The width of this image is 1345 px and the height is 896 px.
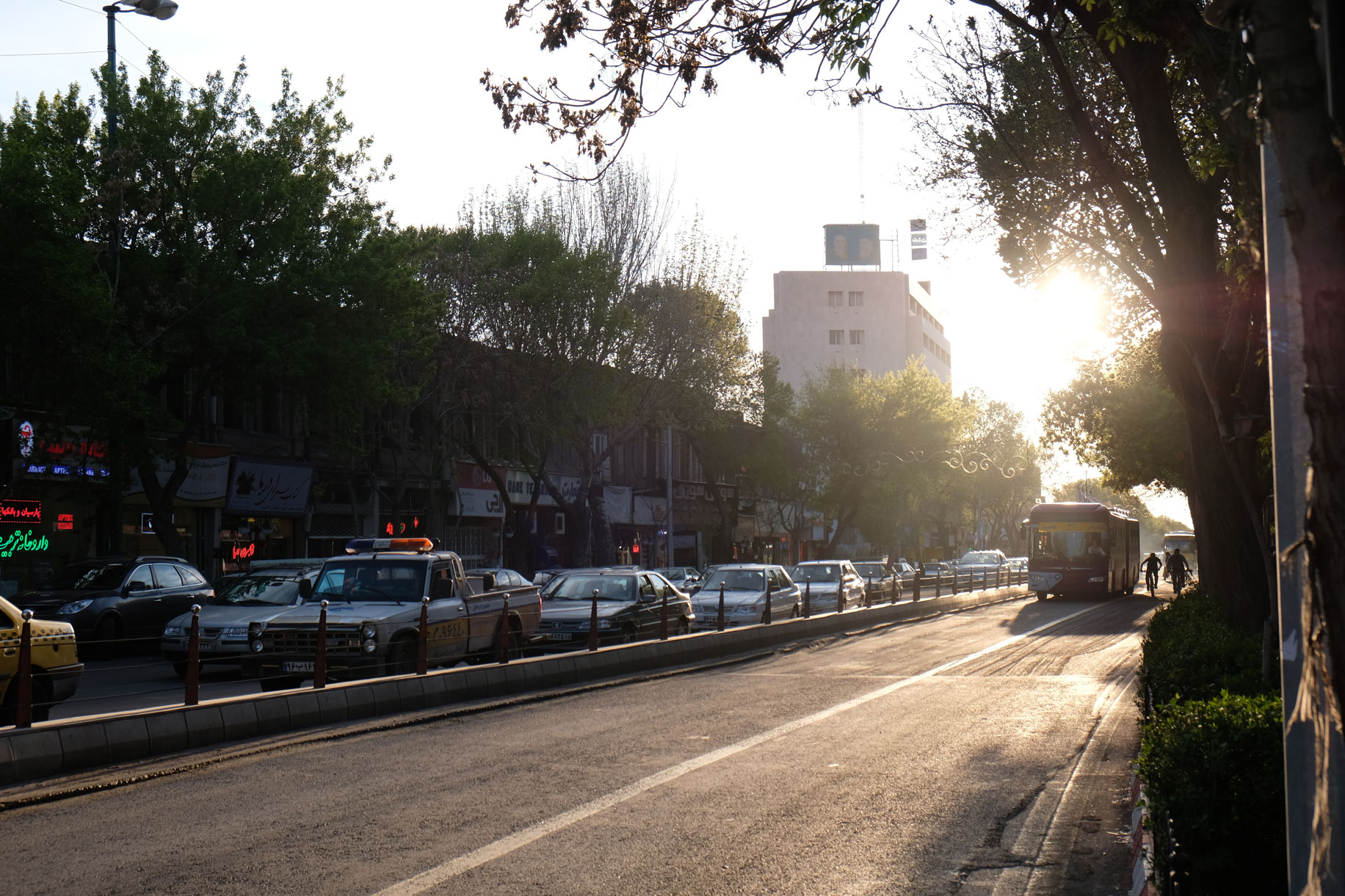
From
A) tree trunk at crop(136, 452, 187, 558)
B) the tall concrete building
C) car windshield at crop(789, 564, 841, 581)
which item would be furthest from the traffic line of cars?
the tall concrete building

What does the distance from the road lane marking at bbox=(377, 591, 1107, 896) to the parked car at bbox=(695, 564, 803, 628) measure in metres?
11.3

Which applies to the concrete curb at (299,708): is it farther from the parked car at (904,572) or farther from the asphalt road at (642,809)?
the parked car at (904,572)

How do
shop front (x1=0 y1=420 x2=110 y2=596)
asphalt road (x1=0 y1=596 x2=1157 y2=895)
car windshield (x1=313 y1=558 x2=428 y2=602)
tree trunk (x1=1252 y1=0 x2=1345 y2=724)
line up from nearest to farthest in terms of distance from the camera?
tree trunk (x1=1252 y1=0 x2=1345 y2=724), asphalt road (x1=0 y1=596 x2=1157 y2=895), car windshield (x1=313 y1=558 x2=428 y2=602), shop front (x1=0 y1=420 x2=110 y2=596)

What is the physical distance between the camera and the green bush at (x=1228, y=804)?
5.07 meters

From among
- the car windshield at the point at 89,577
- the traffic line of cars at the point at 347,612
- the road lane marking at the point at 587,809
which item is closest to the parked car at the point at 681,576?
the traffic line of cars at the point at 347,612

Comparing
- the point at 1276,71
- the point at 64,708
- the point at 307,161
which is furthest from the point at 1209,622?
the point at 307,161

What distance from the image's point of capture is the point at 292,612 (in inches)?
634

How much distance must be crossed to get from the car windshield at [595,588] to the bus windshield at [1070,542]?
2649cm

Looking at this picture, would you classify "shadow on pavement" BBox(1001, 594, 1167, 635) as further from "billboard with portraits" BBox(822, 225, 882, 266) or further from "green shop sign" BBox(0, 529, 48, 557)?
"billboard with portraits" BBox(822, 225, 882, 266)

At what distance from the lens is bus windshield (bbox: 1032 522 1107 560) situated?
4478cm

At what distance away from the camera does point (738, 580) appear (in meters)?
28.5

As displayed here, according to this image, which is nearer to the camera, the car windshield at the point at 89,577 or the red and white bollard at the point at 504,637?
the red and white bollard at the point at 504,637

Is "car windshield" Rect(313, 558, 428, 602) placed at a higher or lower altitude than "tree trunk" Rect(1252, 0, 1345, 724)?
lower

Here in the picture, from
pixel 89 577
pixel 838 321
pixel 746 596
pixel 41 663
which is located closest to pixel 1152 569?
pixel 746 596
